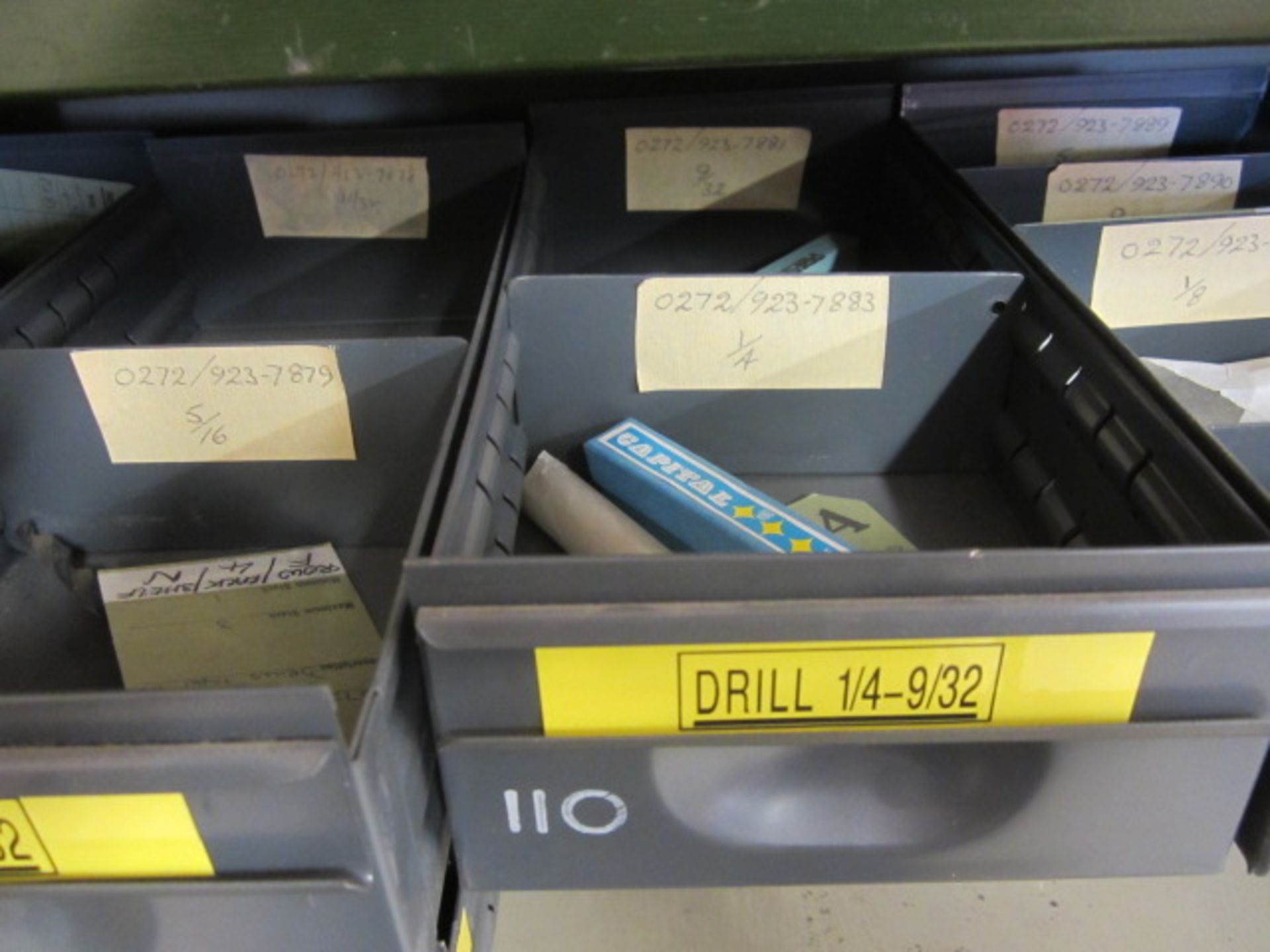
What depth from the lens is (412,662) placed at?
1.33 feet

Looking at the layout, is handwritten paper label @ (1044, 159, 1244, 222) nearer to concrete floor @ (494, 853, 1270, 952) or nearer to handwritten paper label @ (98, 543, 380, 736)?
concrete floor @ (494, 853, 1270, 952)

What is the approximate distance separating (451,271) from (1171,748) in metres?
0.71

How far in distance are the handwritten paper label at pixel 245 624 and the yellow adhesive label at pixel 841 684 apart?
208 millimetres

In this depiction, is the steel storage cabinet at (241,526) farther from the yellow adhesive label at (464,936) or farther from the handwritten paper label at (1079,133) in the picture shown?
the handwritten paper label at (1079,133)

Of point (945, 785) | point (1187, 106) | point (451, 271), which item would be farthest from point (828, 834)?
point (1187, 106)

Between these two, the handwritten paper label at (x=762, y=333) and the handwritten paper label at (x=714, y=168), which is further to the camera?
the handwritten paper label at (x=714, y=168)

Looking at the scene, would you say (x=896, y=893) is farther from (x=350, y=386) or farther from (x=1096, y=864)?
(x=350, y=386)

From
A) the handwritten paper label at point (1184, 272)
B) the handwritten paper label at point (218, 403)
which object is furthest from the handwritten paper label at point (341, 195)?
the handwritten paper label at point (1184, 272)

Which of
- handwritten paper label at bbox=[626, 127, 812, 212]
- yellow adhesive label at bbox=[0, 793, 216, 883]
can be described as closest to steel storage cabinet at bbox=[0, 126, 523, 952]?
yellow adhesive label at bbox=[0, 793, 216, 883]

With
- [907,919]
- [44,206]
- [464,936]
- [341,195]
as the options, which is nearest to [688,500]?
[464,936]

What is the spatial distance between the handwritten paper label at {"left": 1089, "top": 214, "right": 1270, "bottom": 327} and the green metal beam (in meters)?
0.30

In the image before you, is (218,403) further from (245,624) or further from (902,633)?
(902,633)

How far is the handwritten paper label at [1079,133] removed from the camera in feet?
2.80

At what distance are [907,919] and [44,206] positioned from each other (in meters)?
0.96
